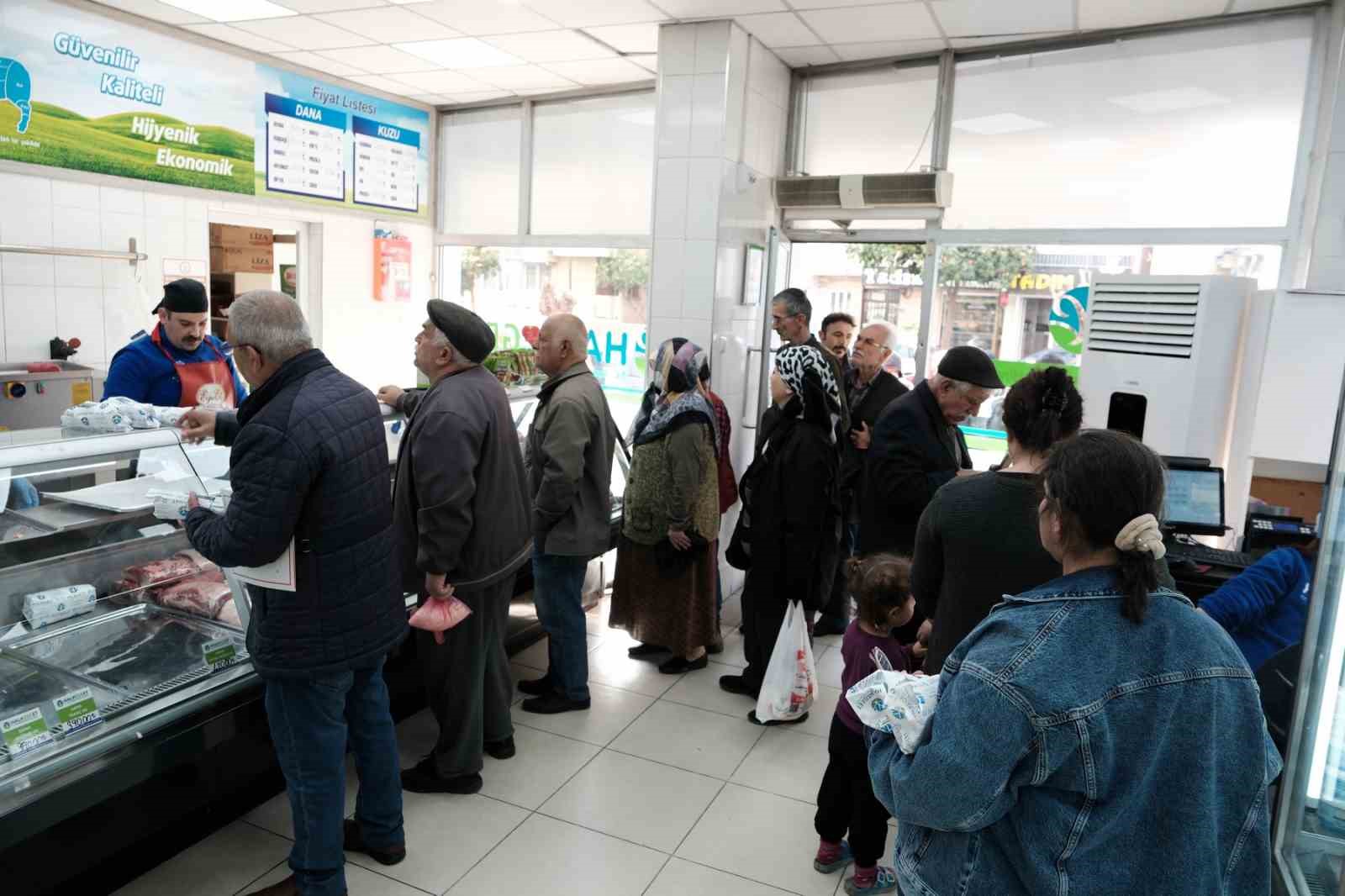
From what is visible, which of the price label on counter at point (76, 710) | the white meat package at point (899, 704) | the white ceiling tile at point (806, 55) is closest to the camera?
the white meat package at point (899, 704)

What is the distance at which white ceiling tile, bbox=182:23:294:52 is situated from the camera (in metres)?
5.37

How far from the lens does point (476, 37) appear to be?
5328 millimetres

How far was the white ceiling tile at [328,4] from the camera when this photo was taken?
4.76 metres

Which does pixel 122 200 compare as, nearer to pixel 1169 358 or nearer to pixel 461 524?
pixel 461 524

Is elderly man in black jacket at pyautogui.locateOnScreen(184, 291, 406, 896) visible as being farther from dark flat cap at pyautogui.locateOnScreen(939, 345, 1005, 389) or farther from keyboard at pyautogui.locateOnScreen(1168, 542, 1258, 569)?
keyboard at pyautogui.locateOnScreen(1168, 542, 1258, 569)

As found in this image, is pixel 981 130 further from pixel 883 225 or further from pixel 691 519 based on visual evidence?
pixel 691 519

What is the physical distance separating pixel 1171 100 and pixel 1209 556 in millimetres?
2652

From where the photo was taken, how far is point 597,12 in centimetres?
470

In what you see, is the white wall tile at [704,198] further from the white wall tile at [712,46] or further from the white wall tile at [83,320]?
the white wall tile at [83,320]

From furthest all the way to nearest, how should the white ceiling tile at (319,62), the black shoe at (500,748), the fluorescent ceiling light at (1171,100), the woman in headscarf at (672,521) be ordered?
the white ceiling tile at (319,62), the fluorescent ceiling light at (1171,100), the woman in headscarf at (672,521), the black shoe at (500,748)

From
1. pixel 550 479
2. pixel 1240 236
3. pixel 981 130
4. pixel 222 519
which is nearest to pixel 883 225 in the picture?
pixel 981 130

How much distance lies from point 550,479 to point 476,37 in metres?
3.34

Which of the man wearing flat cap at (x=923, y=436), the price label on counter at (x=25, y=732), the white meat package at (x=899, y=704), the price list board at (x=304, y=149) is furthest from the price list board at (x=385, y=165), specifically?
the white meat package at (x=899, y=704)

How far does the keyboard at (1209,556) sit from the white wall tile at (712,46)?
3273 mm
